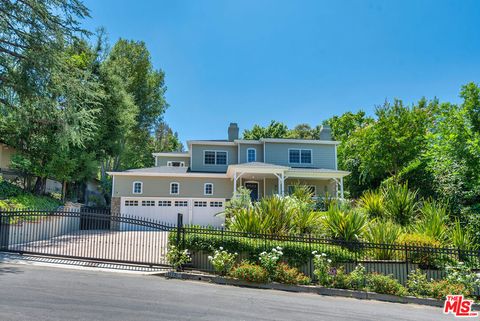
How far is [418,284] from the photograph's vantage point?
8812mm

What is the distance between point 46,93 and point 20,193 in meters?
6.31

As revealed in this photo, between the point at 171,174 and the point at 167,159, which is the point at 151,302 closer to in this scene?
the point at 171,174

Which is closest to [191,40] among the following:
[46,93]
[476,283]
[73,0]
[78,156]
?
[73,0]

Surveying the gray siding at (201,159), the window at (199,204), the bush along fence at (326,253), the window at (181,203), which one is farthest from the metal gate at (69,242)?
the gray siding at (201,159)

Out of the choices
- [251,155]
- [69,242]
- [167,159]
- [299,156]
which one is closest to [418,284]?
[69,242]

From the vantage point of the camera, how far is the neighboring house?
22359mm

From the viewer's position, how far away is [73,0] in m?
14.0

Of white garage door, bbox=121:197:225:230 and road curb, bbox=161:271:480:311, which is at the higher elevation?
white garage door, bbox=121:197:225:230

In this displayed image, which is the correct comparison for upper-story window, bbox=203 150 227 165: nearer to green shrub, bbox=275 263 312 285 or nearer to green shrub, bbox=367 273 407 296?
green shrub, bbox=275 263 312 285

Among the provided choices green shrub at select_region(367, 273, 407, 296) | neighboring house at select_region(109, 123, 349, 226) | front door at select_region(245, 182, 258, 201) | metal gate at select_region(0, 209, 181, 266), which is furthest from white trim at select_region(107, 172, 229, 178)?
Result: green shrub at select_region(367, 273, 407, 296)

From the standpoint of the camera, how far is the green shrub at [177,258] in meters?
9.38

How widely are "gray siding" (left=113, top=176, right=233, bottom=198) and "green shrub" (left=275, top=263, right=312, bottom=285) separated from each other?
14.6m

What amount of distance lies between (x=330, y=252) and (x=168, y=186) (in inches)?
623

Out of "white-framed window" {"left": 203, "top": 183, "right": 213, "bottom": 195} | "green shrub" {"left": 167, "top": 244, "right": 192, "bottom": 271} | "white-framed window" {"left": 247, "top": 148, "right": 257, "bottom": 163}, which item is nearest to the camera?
"green shrub" {"left": 167, "top": 244, "right": 192, "bottom": 271}
